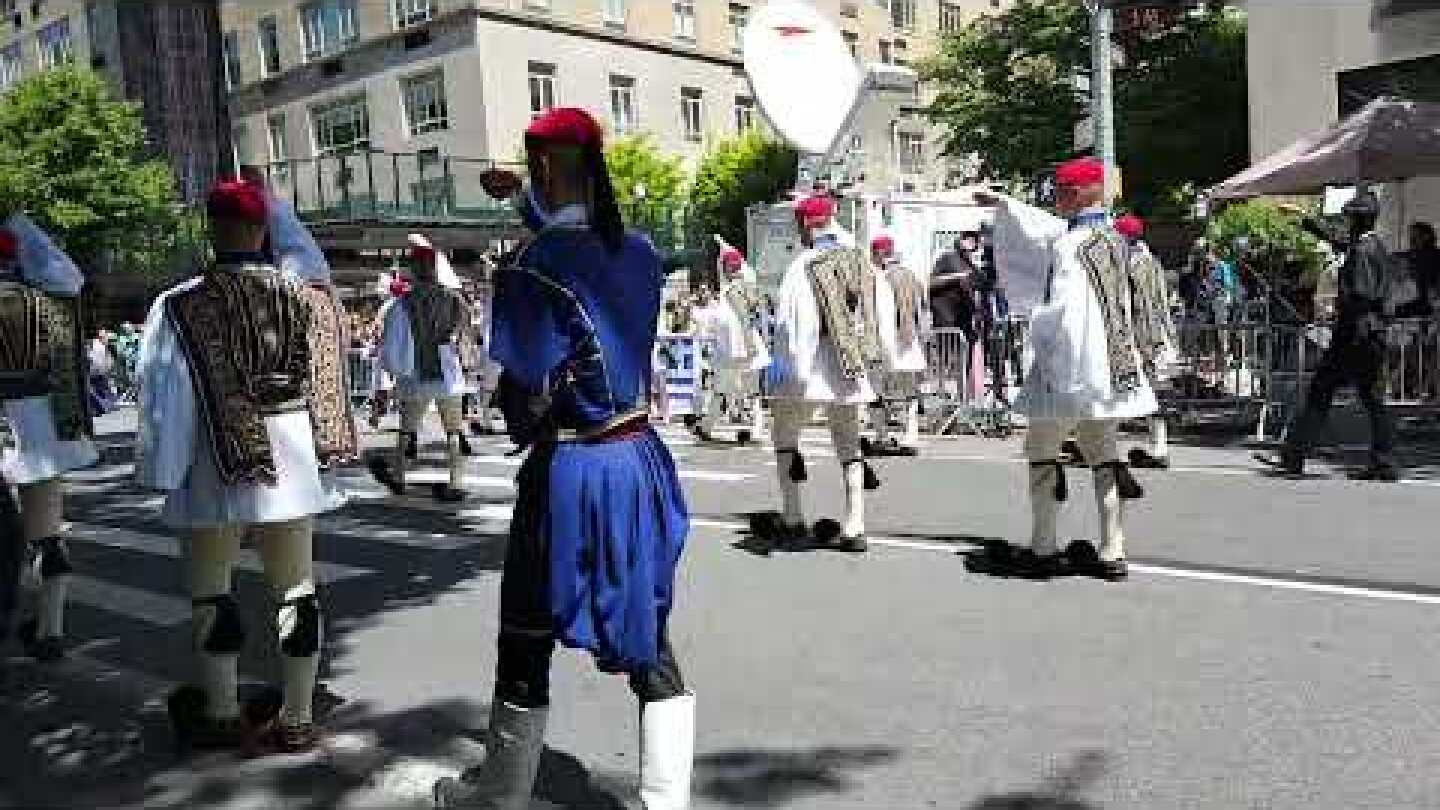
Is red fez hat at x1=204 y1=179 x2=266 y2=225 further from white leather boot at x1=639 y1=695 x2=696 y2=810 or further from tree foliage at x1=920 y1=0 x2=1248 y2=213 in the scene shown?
tree foliage at x1=920 y1=0 x2=1248 y2=213

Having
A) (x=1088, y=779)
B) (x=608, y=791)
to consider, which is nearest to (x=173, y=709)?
(x=608, y=791)

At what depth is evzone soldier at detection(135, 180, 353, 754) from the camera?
4.79 metres

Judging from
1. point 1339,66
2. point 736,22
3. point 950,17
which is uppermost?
point 950,17

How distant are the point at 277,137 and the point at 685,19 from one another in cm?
1617

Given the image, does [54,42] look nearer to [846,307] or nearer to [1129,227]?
[1129,227]

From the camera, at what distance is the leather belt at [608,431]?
388 centimetres

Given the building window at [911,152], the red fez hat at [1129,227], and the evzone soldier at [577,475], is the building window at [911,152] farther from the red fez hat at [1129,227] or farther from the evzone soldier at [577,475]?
the evzone soldier at [577,475]

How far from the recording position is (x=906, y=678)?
18.4 ft

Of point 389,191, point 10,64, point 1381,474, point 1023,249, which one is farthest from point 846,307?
point 10,64

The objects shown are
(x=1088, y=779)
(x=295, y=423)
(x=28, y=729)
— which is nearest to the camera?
(x=1088, y=779)

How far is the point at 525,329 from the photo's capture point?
151 inches

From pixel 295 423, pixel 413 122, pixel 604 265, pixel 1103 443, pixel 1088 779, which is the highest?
pixel 413 122

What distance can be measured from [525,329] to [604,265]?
0.93ft

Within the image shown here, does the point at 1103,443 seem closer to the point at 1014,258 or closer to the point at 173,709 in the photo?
the point at 1014,258
